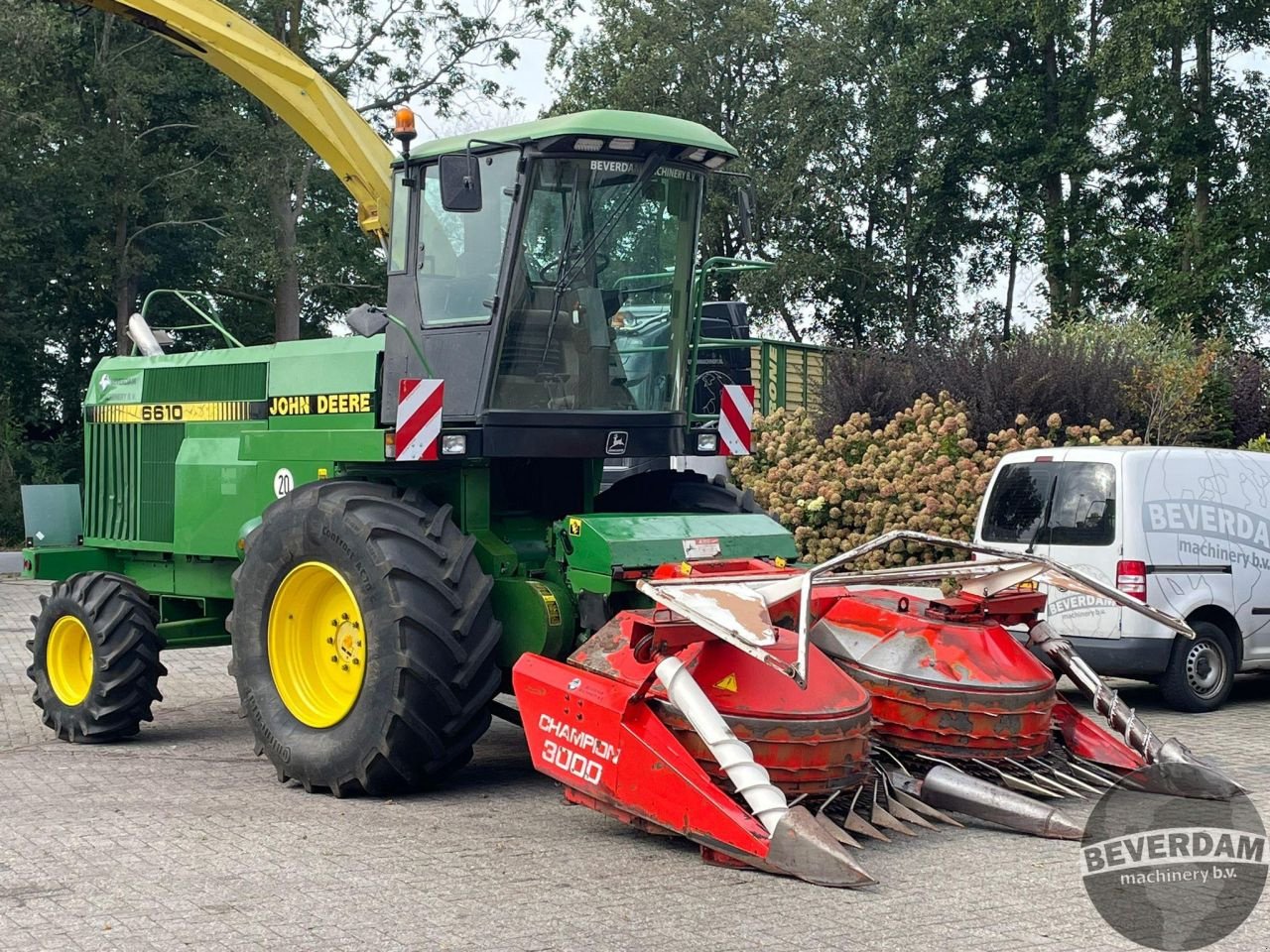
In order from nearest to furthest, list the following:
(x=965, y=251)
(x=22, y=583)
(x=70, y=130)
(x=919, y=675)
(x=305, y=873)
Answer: (x=305, y=873) → (x=919, y=675) → (x=22, y=583) → (x=70, y=130) → (x=965, y=251)

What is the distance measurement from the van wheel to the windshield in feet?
14.9

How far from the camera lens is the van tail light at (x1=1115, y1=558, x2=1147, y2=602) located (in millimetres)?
10383

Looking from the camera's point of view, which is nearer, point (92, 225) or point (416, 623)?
point (416, 623)

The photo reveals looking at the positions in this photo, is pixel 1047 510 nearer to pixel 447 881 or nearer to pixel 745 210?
pixel 745 210

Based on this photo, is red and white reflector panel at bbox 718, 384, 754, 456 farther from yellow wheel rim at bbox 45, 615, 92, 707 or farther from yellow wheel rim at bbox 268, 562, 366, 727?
yellow wheel rim at bbox 45, 615, 92, 707

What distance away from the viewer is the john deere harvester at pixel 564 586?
242 inches

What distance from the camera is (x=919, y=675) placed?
683cm

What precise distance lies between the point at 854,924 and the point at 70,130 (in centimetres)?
2496

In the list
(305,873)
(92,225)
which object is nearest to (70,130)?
(92,225)

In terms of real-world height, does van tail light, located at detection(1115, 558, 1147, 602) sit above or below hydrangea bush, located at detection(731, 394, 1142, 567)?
below

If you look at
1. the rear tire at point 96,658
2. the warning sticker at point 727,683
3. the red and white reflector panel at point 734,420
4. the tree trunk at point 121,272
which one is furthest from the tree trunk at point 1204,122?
the warning sticker at point 727,683

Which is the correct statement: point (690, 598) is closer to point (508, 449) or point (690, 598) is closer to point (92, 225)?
point (508, 449)

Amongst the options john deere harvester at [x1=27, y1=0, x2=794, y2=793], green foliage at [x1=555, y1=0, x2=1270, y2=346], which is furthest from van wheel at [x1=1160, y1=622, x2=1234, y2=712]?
green foliage at [x1=555, y1=0, x2=1270, y2=346]

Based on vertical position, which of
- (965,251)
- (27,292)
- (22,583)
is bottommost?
(22,583)
